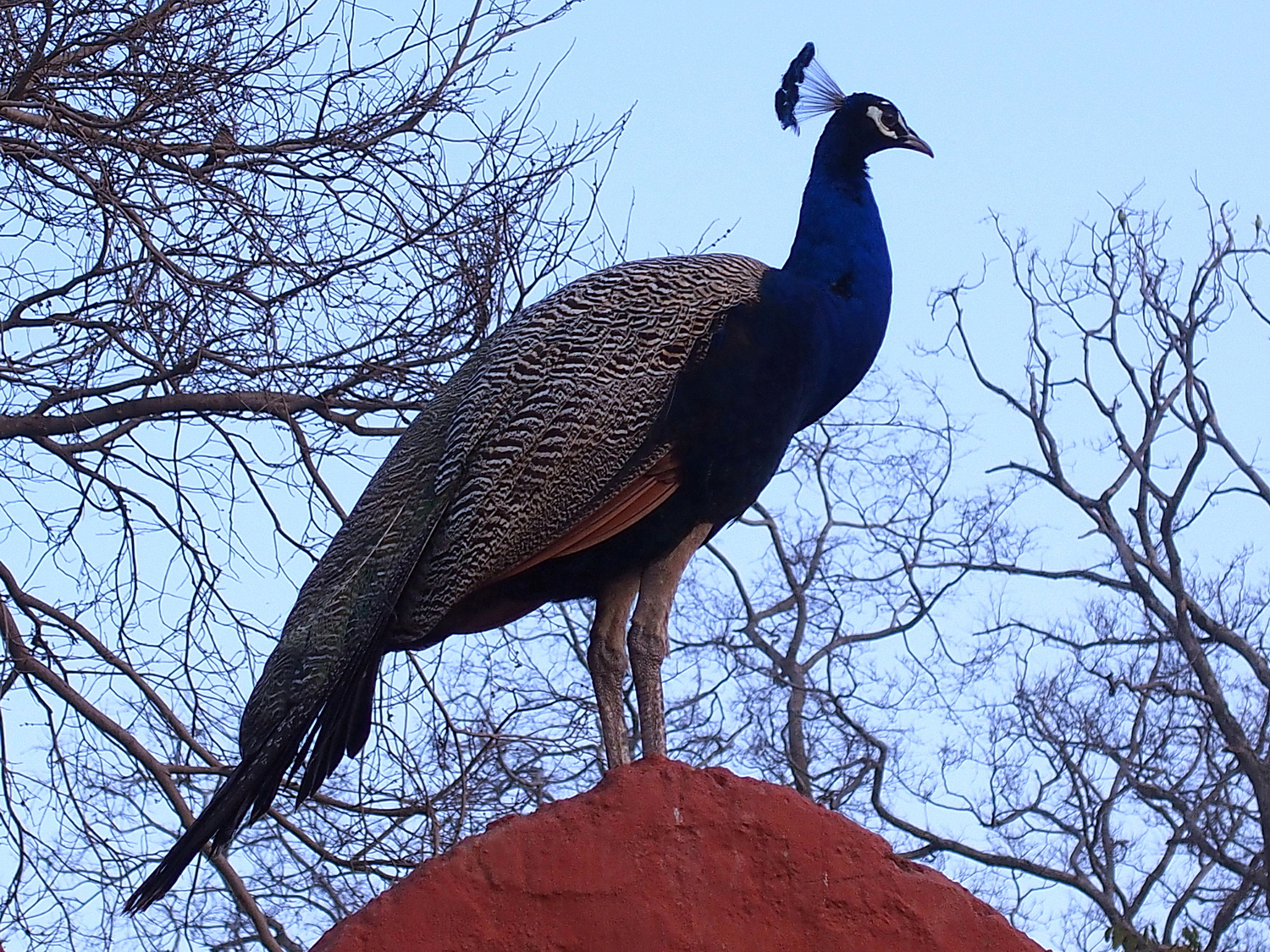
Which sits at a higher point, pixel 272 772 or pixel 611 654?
pixel 611 654

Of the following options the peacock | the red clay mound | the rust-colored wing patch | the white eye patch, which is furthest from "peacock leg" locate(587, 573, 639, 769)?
the white eye patch

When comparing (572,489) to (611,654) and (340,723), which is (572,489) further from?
(340,723)

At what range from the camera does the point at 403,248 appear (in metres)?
5.14

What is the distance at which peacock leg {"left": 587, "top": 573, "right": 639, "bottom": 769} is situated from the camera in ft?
12.1

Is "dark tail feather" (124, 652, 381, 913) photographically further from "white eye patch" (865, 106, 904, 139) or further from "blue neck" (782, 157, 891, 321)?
"white eye patch" (865, 106, 904, 139)

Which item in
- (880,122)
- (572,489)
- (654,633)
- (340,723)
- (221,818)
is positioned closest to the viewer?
(221,818)

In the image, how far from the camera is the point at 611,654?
3715 millimetres

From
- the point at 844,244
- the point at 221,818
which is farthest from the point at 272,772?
the point at 844,244

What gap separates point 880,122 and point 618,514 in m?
1.62

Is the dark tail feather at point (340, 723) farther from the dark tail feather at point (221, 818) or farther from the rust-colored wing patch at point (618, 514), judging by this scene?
the rust-colored wing patch at point (618, 514)

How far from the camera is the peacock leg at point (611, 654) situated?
145 inches

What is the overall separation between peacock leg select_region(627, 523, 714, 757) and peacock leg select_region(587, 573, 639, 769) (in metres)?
0.03

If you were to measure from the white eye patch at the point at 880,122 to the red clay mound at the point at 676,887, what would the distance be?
2271mm

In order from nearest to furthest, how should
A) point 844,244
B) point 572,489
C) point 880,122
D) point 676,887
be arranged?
1. point 676,887
2. point 572,489
3. point 844,244
4. point 880,122
